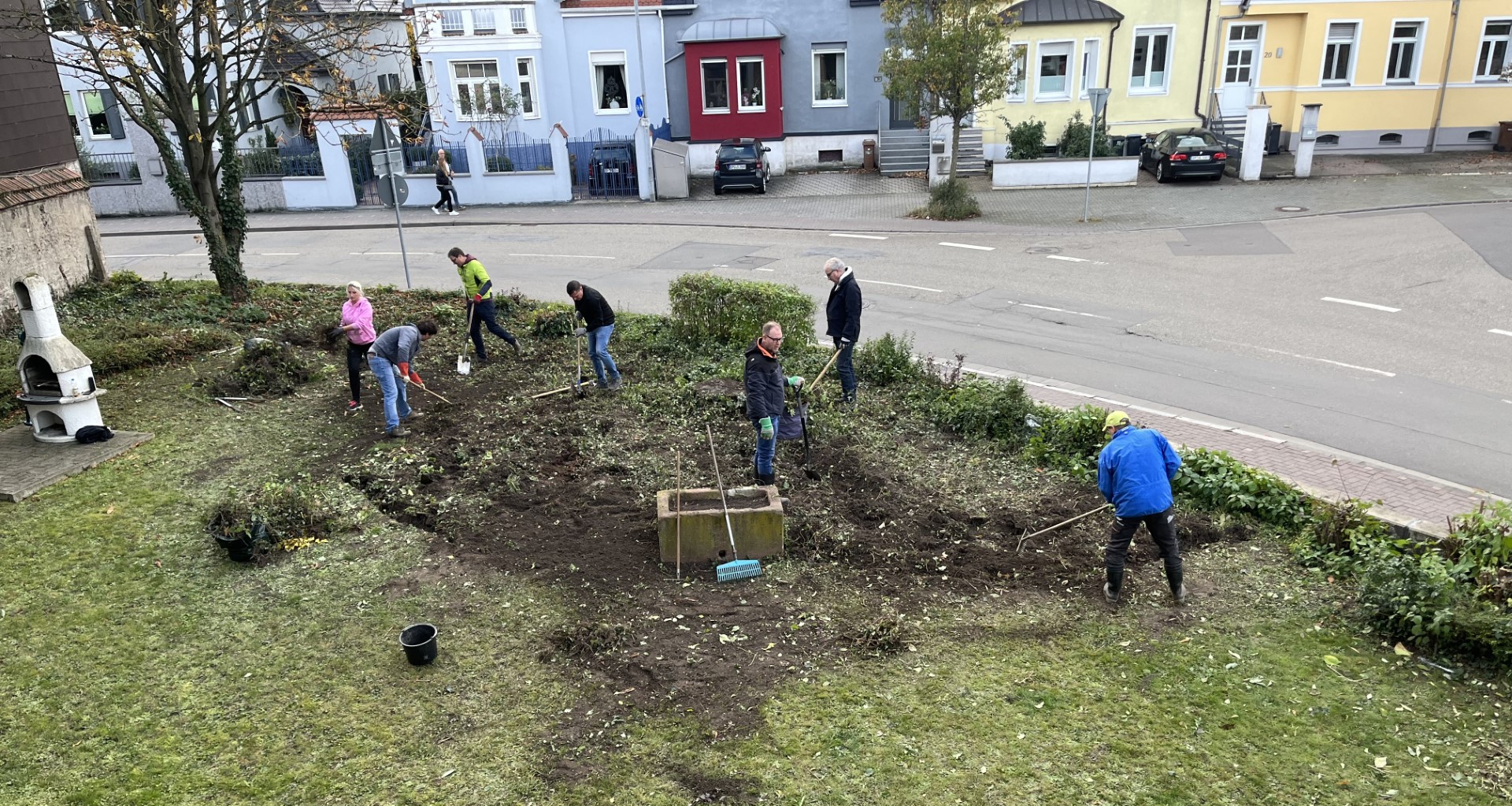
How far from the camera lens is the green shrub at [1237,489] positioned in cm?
879

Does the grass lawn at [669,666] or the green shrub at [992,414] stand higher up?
the green shrub at [992,414]

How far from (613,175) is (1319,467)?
23.4 m

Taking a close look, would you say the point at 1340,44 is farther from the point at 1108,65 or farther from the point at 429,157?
the point at 429,157

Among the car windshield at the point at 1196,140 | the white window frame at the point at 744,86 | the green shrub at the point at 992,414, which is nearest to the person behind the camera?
the green shrub at the point at 992,414

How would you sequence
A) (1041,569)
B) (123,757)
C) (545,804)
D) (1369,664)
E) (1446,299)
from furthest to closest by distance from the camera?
(1446,299) → (1041,569) → (1369,664) → (123,757) → (545,804)

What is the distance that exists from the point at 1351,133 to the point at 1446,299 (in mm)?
18263

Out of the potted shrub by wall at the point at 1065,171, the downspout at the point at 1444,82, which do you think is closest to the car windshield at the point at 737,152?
the potted shrub by wall at the point at 1065,171

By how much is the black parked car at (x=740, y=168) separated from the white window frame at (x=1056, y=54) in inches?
370

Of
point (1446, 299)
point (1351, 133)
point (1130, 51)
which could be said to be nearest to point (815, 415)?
point (1446, 299)

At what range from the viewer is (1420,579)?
23.1ft

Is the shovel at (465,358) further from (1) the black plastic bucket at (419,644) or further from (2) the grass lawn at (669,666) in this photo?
(1) the black plastic bucket at (419,644)

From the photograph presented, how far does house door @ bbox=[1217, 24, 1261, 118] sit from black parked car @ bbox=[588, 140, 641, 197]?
1904 cm

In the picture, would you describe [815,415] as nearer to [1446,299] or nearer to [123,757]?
[123,757]

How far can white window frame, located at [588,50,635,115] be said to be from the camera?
32.4 metres
